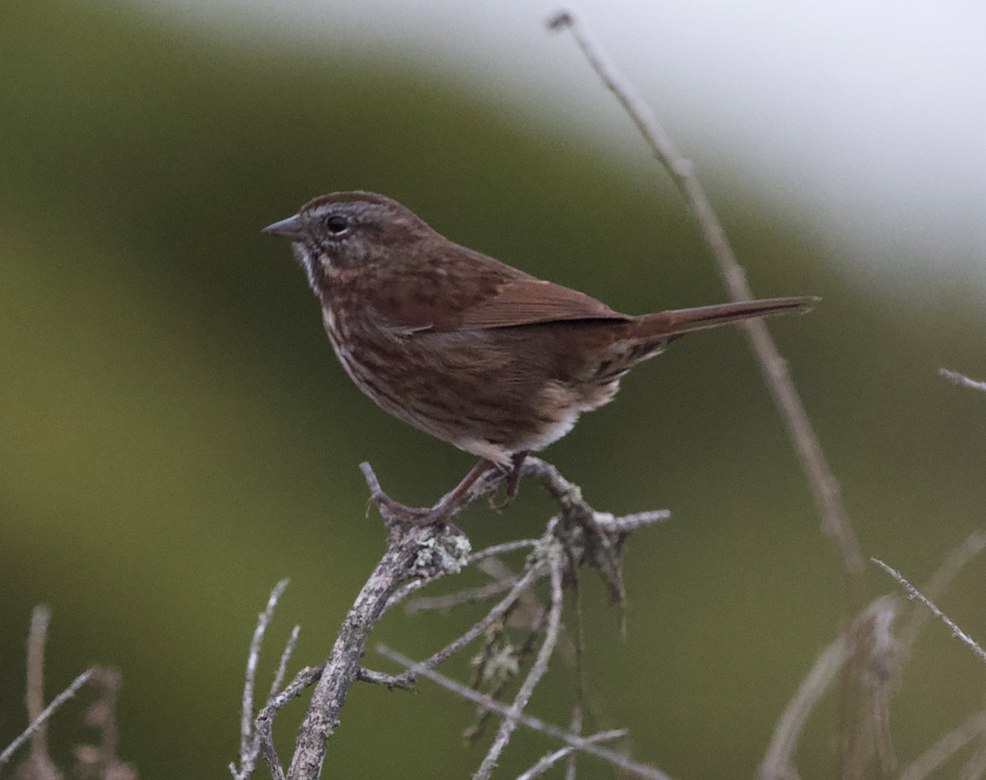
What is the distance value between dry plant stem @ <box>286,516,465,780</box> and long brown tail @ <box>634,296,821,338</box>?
740 mm

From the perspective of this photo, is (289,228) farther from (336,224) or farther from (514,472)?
(514,472)

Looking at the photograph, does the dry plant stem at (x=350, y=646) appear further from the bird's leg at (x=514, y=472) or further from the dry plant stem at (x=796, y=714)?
the dry plant stem at (x=796, y=714)

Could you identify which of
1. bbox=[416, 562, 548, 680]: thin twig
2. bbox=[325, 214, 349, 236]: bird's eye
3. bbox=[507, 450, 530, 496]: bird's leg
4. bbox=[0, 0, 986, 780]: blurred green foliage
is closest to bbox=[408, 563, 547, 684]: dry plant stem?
bbox=[416, 562, 548, 680]: thin twig

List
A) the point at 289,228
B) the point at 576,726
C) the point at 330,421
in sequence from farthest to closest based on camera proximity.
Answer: the point at 330,421 < the point at 289,228 < the point at 576,726

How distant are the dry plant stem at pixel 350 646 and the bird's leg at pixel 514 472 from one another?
1.66 feet

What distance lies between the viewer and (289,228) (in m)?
2.93

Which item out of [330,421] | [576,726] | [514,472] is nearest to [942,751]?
[576,726]

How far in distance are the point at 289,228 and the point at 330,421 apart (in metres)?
1.43

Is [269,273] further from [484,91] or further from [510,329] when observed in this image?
[510,329]

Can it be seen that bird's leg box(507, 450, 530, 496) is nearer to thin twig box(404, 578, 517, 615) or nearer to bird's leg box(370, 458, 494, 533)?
bird's leg box(370, 458, 494, 533)

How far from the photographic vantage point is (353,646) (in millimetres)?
1818

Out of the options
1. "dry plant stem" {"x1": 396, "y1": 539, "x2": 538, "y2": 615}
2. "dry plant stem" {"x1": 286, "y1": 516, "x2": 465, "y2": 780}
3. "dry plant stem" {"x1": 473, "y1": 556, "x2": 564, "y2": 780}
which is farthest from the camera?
"dry plant stem" {"x1": 396, "y1": 539, "x2": 538, "y2": 615}

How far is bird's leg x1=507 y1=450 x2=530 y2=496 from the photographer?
9.04 feet

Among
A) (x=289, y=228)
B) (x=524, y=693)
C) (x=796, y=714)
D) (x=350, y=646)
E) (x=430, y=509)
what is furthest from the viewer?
(x=289, y=228)
